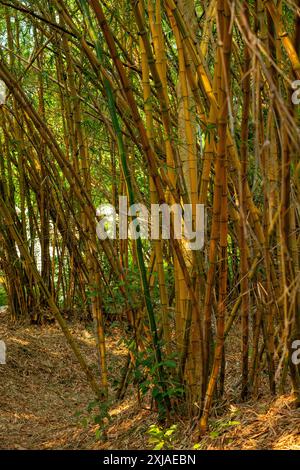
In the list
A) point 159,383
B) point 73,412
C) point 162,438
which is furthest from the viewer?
point 73,412

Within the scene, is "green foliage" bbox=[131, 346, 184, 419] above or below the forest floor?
above

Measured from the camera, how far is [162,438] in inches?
82.6

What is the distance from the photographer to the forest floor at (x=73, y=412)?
1982 mm

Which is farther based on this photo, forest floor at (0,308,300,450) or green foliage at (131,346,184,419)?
green foliage at (131,346,184,419)

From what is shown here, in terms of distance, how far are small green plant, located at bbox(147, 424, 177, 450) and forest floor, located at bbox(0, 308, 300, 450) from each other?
0.08 ft

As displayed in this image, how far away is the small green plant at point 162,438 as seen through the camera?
81.5 inches

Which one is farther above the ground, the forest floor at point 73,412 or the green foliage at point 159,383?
the green foliage at point 159,383

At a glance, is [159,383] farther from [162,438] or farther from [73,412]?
[73,412]

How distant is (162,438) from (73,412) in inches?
57.2

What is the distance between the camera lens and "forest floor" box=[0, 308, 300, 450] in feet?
6.50

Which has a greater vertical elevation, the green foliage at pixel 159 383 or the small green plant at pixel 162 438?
the green foliage at pixel 159 383

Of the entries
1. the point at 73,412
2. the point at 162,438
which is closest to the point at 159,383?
the point at 162,438

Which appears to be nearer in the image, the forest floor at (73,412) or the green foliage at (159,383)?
the forest floor at (73,412)

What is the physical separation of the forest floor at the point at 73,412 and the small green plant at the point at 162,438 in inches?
1.0
